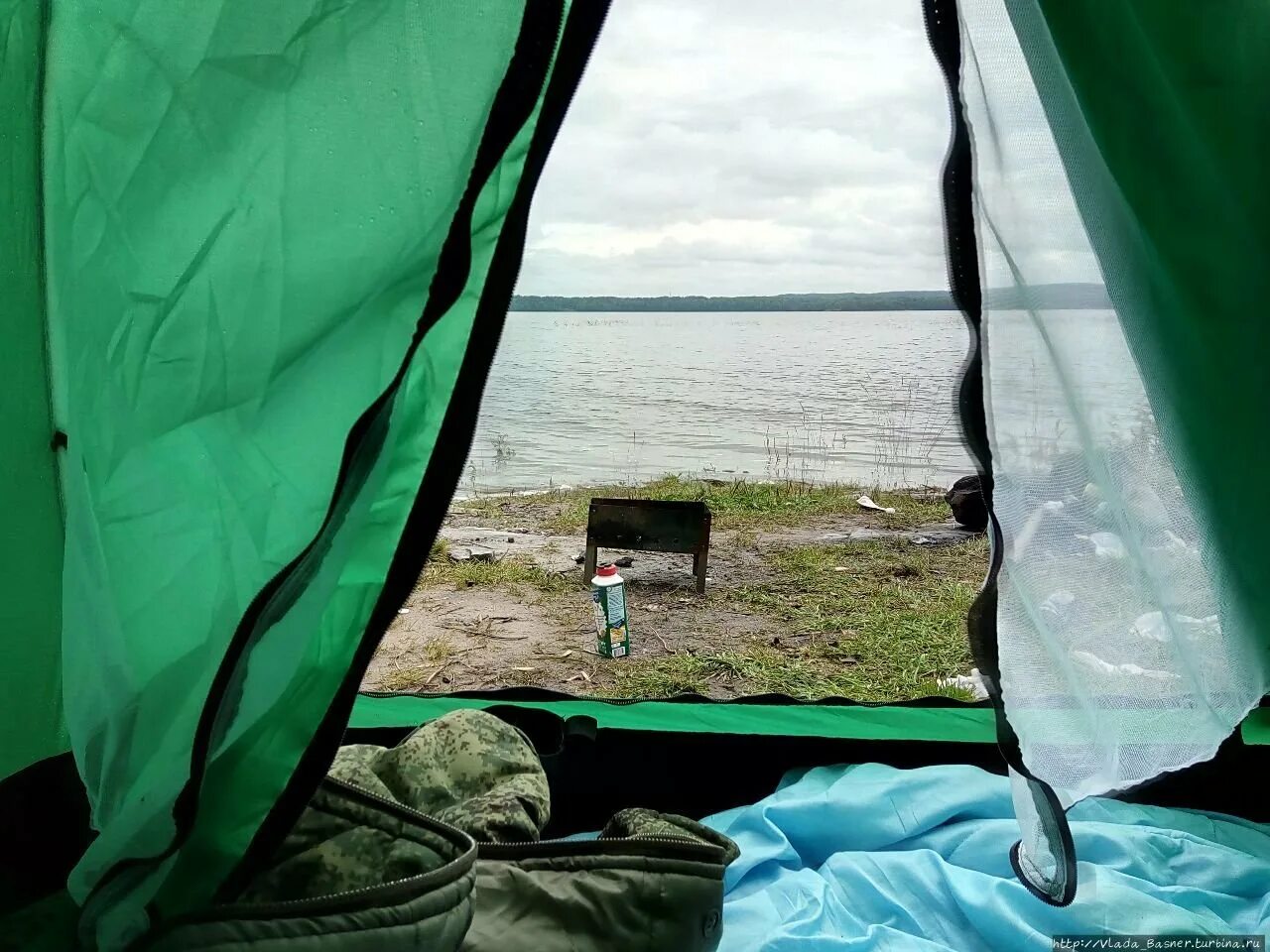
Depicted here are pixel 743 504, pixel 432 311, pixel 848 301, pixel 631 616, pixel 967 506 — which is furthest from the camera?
pixel 743 504

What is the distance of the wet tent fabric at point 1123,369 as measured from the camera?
2.40 feet

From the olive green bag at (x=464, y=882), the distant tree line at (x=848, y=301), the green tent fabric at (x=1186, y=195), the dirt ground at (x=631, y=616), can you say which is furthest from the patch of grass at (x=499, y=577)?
the green tent fabric at (x=1186, y=195)

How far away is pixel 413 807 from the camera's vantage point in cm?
99

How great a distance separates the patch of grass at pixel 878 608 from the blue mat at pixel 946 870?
2.19 feet

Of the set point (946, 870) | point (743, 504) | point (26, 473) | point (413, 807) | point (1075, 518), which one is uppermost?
point (26, 473)

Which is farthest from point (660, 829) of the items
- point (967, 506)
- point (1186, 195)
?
point (967, 506)

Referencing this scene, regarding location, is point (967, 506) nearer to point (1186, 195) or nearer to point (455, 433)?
point (1186, 195)

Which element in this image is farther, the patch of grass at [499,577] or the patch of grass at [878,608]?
the patch of grass at [499,577]

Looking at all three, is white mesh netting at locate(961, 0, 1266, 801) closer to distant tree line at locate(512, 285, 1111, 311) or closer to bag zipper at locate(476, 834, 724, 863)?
distant tree line at locate(512, 285, 1111, 311)

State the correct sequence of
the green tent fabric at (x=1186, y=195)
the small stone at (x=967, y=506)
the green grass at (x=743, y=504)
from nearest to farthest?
1. the green tent fabric at (x=1186, y=195)
2. the small stone at (x=967, y=506)
3. the green grass at (x=743, y=504)

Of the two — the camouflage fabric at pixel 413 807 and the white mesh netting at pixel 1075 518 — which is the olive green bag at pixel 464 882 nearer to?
the camouflage fabric at pixel 413 807

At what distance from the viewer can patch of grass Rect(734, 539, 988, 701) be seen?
235 cm

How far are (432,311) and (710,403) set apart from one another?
5.77m

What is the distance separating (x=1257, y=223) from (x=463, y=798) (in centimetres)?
93
